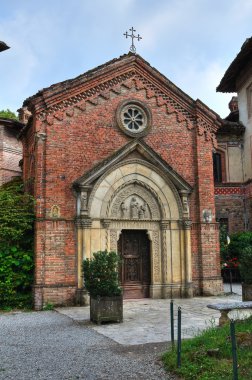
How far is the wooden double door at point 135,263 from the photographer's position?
14422 millimetres

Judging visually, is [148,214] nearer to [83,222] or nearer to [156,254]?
[156,254]

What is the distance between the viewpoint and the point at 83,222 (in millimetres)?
13453

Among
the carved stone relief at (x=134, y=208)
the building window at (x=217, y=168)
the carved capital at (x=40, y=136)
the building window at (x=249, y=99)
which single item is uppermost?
the building window at (x=249, y=99)

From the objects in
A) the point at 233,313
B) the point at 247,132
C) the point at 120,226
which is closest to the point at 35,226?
the point at 120,226

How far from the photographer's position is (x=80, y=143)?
559 inches

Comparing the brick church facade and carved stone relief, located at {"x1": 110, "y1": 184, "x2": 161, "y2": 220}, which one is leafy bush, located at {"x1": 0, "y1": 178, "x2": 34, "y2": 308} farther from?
carved stone relief, located at {"x1": 110, "y1": 184, "x2": 161, "y2": 220}

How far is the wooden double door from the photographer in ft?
47.3

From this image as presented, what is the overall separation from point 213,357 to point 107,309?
4.32m

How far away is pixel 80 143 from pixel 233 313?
8218mm

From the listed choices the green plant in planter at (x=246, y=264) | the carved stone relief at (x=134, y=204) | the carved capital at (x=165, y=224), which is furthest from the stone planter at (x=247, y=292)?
the carved stone relief at (x=134, y=204)

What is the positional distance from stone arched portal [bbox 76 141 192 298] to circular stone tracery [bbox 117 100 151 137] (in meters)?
1.20

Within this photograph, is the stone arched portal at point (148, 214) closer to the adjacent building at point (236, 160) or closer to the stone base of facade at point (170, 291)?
the stone base of facade at point (170, 291)

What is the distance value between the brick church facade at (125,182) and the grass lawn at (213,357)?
6893 millimetres

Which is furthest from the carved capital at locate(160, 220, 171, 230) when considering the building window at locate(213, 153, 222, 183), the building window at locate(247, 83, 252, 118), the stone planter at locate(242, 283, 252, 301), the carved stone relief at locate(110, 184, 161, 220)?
the building window at locate(247, 83, 252, 118)
